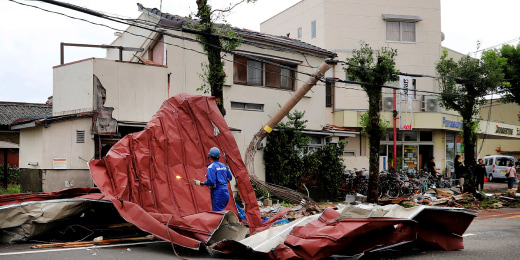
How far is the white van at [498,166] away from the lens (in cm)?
3381

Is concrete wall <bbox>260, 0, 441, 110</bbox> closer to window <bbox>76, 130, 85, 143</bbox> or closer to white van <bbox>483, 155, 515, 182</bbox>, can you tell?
white van <bbox>483, 155, 515, 182</bbox>

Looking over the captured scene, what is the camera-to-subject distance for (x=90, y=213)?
9375mm

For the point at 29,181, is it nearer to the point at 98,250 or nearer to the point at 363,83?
the point at 98,250

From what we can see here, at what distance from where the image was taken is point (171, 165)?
10234 mm

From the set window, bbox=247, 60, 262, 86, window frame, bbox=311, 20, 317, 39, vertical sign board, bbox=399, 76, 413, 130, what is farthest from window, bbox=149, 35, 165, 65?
window frame, bbox=311, 20, 317, 39

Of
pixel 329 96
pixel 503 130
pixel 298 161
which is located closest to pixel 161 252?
pixel 298 161

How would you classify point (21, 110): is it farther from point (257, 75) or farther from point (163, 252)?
point (163, 252)

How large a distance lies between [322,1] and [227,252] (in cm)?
2500

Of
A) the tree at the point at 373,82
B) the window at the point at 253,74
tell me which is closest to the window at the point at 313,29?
the window at the point at 253,74

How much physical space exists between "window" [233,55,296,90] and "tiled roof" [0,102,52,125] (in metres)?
15.8

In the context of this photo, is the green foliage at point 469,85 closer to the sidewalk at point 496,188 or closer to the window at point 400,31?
the sidewalk at point 496,188

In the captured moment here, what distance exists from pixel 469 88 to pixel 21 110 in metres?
25.8

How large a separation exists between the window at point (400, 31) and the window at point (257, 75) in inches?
552

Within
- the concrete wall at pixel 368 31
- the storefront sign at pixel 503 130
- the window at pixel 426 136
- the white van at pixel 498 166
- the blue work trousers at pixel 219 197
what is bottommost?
the white van at pixel 498 166
